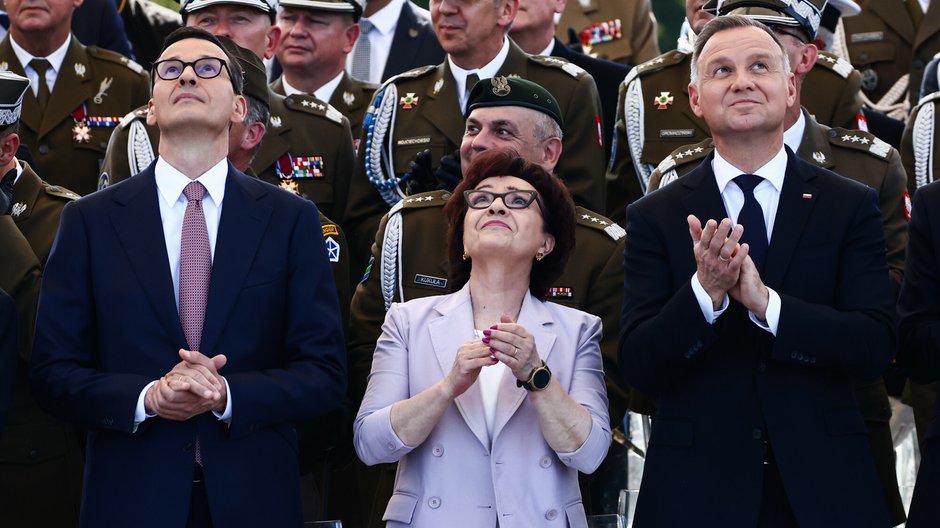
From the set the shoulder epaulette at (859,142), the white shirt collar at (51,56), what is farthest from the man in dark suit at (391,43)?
the shoulder epaulette at (859,142)

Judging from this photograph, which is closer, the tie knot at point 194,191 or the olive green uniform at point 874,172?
the tie knot at point 194,191

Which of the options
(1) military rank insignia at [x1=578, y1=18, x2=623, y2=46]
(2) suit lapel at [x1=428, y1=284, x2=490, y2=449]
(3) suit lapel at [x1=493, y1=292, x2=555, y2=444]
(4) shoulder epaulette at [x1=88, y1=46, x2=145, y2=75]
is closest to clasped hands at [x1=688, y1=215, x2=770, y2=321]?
(3) suit lapel at [x1=493, y1=292, x2=555, y2=444]

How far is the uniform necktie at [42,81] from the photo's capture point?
24.7ft

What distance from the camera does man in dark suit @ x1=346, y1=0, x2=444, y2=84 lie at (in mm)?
8664

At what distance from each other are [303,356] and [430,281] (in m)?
1.24

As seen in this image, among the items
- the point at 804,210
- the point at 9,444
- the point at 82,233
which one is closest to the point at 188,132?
the point at 82,233

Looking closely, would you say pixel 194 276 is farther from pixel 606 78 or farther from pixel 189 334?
pixel 606 78

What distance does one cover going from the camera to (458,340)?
4.86 metres

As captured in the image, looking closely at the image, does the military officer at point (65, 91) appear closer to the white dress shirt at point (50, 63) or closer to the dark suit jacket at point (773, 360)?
the white dress shirt at point (50, 63)

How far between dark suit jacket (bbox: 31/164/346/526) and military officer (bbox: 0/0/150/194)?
2791mm

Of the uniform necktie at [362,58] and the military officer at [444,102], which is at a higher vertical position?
the uniform necktie at [362,58]

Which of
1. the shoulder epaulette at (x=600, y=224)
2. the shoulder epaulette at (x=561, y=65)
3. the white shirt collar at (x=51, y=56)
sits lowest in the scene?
the shoulder epaulette at (x=600, y=224)

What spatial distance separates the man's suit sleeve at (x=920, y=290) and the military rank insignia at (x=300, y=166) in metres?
3.00

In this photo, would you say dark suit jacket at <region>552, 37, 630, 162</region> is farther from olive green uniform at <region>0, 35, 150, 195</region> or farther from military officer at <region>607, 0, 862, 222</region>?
olive green uniform at <region>0, 35, 150, 195</region>
